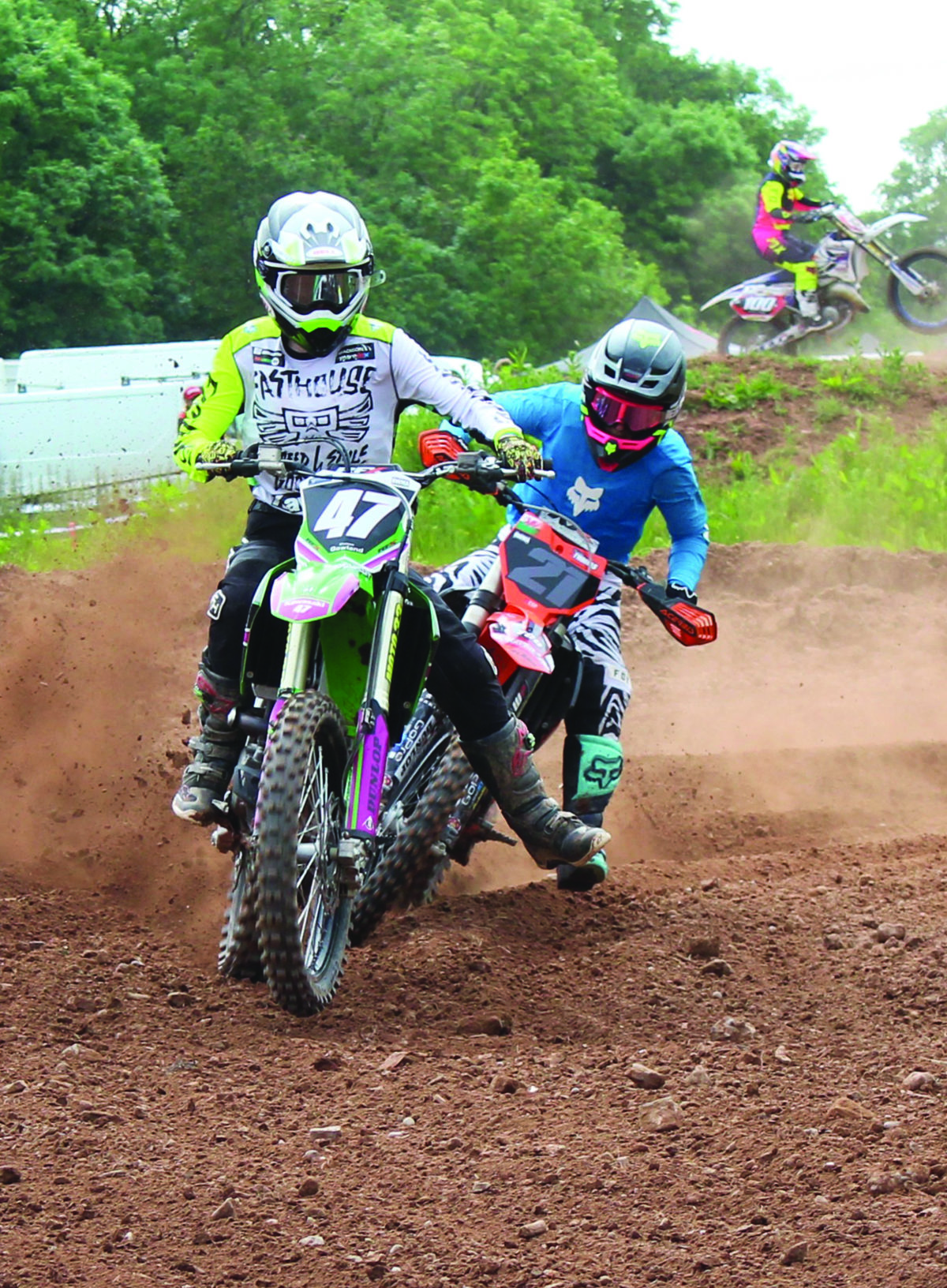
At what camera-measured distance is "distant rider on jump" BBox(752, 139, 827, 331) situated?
65.2 ft

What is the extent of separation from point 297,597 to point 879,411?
12677mm

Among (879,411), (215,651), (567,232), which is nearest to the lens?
(215,651)

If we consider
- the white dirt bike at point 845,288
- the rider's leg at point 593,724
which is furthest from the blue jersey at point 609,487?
the white dirt bike at point 845,288

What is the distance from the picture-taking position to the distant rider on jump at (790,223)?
65.2ft

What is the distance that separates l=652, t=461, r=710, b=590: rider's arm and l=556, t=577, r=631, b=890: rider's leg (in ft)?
1.08

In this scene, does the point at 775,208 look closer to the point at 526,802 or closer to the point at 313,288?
the point at 313,288

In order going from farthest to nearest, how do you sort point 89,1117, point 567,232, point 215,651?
point 567,232 → point 215,651 → point 89,1117

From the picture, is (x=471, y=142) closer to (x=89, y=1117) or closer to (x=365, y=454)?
(x=365, y=454)

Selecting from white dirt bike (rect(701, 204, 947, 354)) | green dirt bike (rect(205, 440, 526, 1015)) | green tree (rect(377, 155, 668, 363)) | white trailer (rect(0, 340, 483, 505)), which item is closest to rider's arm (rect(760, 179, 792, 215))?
white dirt bike (rect(701, 204, 947, 354))

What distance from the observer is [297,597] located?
186 inches

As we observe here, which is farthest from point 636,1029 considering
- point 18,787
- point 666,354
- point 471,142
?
point 471,142

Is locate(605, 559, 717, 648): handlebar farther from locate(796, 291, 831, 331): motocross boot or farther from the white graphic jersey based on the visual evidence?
locate(796, 291, 831, 331): motocross boot

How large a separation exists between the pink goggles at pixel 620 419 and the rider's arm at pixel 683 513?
26 centimetres

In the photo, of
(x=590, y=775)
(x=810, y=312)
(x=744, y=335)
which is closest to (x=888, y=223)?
(x=810, y=312)
